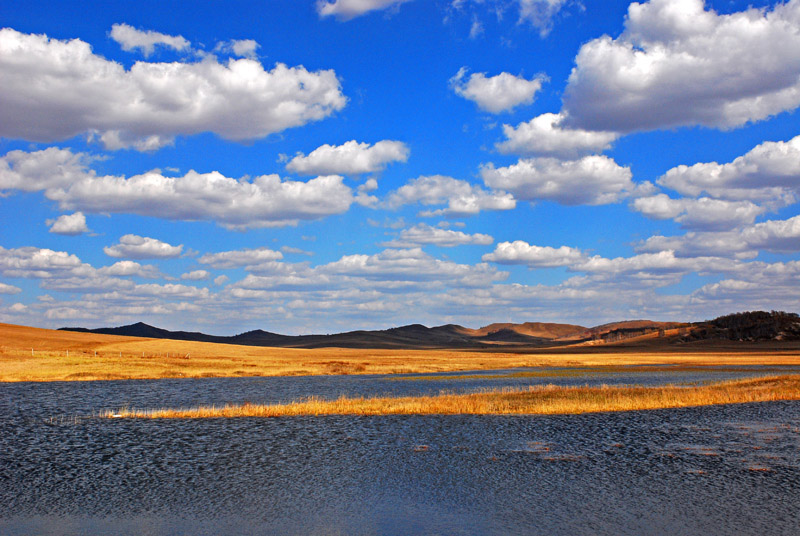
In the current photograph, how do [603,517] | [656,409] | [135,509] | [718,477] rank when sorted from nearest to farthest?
[603,517]
[135,509]
[718,477]
[656,409]

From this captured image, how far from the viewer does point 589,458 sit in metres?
26.3

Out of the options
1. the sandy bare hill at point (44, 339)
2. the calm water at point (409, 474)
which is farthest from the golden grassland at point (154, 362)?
the calm water at point (409, 474)

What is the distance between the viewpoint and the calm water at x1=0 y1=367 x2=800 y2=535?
18.0m

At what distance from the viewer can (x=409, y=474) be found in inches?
953

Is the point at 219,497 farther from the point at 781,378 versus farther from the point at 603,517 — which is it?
the point at 781,378

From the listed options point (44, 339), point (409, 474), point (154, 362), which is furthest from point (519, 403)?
point (44, 339)

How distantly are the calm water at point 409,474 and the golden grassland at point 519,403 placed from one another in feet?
7.93

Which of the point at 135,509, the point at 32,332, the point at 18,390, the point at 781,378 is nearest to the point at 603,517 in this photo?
the point at 135,509

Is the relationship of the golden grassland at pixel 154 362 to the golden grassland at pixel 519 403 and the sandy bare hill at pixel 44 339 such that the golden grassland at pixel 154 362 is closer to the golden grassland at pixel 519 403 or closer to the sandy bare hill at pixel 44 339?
the sandy bare hill at pixel 44 339

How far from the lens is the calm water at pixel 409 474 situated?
708 inches

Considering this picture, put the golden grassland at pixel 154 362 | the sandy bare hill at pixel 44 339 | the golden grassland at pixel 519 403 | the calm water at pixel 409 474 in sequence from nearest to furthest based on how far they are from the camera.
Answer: the calm water at pixel 409 474
the golden grassland at pixel 519 403
the golden grassland at pixel 154 362
the sandy bare hill at pixel 44 339

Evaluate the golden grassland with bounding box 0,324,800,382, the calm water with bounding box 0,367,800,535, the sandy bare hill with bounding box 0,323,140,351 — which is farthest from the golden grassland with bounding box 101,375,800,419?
the sandy bare hill with bounding box 0,323,140,351

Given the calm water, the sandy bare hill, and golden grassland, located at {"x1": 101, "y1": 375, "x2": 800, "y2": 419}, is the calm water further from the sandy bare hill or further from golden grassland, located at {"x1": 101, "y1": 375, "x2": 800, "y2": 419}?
the sandy bare hill

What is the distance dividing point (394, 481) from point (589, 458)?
8.45m
